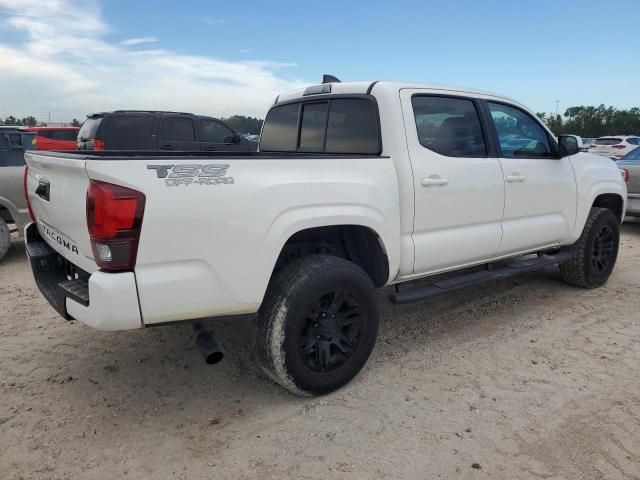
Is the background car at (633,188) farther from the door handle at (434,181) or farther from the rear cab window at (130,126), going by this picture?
the rear cab window at (130,126)

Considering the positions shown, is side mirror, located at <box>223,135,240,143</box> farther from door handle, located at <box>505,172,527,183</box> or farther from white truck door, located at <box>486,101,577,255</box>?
door handle, located at <box>505,172,527,183</box>

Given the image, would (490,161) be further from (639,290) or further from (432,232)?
(639,290)

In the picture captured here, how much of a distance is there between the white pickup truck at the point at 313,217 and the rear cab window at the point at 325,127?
14 millimetres

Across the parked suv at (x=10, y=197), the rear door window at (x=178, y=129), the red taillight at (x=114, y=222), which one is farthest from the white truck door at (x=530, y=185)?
the rear door window at (x=178, y=129)

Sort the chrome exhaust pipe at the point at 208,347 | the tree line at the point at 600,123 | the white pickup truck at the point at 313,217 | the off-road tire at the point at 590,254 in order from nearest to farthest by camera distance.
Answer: the white pickup truck at the point at 313,217 < the chrome exhaust pipe at the point at 208,347 < the off-road tire at the point at 590,254 < the tree line at the point at 600,123

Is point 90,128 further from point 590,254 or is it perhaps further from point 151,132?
point 590,254

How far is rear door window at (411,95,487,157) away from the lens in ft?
11.8

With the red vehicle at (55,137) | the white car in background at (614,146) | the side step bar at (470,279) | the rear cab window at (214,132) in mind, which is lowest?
the side step bar at (470,279)

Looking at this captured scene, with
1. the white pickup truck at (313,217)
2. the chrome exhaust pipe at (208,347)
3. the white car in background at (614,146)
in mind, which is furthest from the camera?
the white car in background at (614,146)

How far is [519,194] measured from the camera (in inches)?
163

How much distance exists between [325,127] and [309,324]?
162 cm

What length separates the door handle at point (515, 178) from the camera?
159 inches

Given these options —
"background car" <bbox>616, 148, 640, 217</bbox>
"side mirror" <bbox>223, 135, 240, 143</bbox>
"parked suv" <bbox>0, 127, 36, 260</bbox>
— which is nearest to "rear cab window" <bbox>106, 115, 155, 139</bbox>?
"side mirror" <bbox>223, 135, 240, 143</bbox>

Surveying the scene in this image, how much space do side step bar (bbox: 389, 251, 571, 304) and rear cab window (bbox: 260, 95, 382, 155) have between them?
39.8 inches
